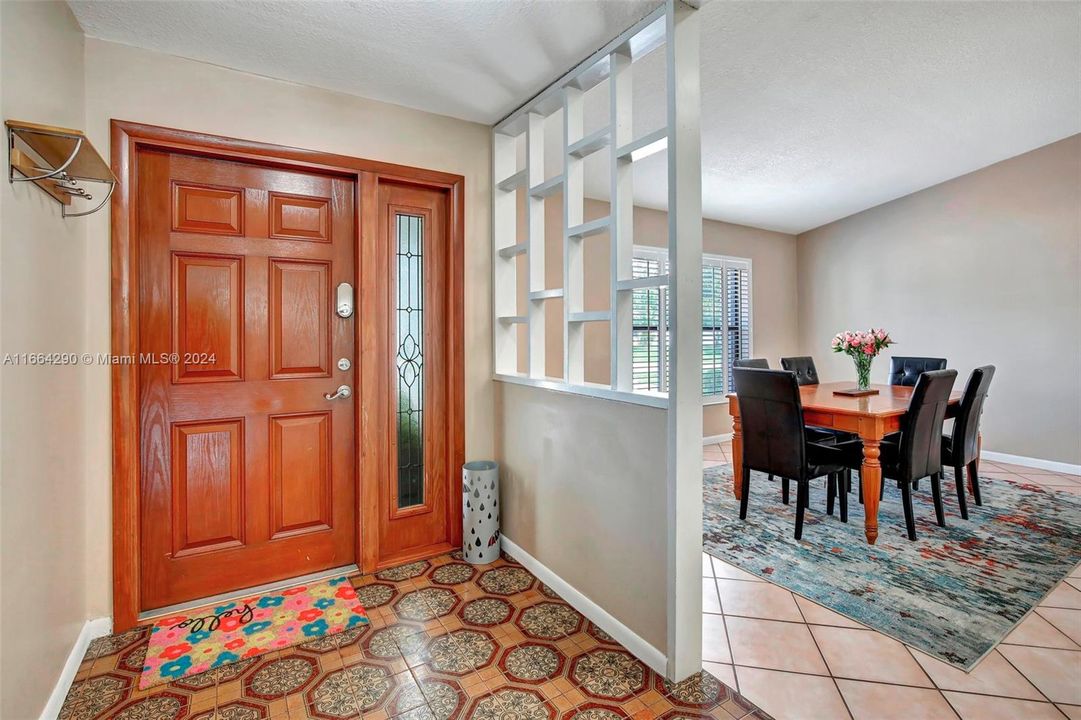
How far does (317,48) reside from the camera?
212 centimetres

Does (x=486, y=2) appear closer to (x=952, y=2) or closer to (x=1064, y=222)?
(x=952, y=2)

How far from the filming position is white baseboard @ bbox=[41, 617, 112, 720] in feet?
5.30

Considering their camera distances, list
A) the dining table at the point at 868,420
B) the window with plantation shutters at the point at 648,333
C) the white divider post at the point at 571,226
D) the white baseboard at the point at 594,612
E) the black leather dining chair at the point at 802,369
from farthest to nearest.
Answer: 1. the window with plantation shutters at the point at 648,333
2. the black leather dining chair at the point at 802,369
3. the dining table at the point at 868,420
4. the white divider post at the point at 571,226
5. the white baseboard at the point at 594,612

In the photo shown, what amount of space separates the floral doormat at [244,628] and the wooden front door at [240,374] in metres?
0.15

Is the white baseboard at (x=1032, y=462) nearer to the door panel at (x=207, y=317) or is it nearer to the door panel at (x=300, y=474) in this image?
the door panel at (x=300, y=474)

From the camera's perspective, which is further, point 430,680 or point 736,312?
point 736,312

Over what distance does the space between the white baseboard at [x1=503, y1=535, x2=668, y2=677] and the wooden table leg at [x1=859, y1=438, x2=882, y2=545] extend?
5.83ft

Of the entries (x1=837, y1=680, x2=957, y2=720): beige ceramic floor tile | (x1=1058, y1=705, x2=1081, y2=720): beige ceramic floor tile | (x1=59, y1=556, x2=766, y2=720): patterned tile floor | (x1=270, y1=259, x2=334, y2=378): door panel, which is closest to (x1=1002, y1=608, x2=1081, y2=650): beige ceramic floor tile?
(x1=1058, y1=705, x2=1081, y2=720): beige ceramic floor tile

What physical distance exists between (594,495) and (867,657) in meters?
1.16

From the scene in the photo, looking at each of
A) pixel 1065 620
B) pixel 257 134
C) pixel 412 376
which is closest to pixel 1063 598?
pixel 1065 620

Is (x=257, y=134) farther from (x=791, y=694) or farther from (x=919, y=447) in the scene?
(x=919, y=447)

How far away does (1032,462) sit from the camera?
4.62 meters

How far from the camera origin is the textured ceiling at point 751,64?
194 cm

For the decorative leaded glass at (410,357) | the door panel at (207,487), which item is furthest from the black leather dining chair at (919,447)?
the door panel at (207,487)
